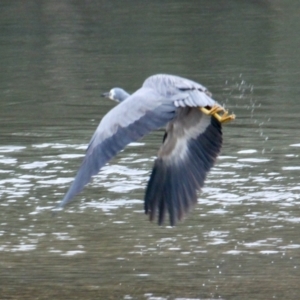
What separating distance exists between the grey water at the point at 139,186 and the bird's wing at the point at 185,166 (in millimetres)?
597

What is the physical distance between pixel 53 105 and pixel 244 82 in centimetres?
300

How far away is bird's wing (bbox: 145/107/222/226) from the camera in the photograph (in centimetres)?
607

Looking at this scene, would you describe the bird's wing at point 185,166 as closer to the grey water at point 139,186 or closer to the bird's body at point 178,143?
the bird's body at point 178,143

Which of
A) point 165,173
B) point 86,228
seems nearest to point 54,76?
point 86,228

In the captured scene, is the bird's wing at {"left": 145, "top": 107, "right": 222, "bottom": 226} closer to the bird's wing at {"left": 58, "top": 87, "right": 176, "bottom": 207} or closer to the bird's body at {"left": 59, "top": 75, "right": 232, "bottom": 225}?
the bird's body at {"left": 59, "top": 75, "right": 232, "bottom": 225}

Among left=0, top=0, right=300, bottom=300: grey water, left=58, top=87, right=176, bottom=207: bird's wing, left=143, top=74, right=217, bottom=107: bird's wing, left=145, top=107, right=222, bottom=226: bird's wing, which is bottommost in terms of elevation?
left=0, top=0, right=300, bottom=300: grey water

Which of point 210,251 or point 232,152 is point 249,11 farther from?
point 210,251

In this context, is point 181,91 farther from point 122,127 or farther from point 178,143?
point 178,143

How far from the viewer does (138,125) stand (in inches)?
211

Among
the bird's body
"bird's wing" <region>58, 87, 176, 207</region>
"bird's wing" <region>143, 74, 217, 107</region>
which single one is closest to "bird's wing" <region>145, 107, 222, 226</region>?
the bird's body

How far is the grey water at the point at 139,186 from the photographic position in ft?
21.2

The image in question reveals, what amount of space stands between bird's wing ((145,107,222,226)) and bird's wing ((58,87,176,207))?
0.59m

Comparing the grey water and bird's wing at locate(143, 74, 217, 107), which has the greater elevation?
bird's wing at locate(143, 74, 217, 107)

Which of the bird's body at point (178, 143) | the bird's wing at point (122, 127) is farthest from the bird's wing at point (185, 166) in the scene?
the bird's wing at point (122, 127)
